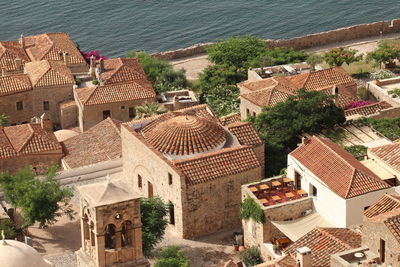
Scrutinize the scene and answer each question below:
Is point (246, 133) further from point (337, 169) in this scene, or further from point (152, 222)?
point (152, 222)

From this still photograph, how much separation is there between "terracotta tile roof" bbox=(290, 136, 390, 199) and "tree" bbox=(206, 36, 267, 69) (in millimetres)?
25027

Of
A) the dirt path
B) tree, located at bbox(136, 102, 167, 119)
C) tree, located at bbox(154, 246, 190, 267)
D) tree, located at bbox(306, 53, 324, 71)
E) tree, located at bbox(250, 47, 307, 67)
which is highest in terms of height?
tree, located at bbox(306, 53, 324, 71)

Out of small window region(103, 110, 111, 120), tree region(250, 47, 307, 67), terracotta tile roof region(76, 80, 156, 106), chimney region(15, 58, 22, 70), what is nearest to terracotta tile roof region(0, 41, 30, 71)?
chimney region(15, 58, 22, 70)

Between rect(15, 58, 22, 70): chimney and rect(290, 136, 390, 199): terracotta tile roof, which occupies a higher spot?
rect(290, 136, 390, 199): terracotta tile roof

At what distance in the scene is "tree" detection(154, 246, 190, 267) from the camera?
153 ft

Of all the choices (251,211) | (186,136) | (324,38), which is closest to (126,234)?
(251,211)

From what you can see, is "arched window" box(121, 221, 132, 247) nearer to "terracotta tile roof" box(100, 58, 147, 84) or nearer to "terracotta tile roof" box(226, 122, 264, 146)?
"terracotta tile roof" box(226, 122, 264, 146)

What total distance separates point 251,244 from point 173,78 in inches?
1042

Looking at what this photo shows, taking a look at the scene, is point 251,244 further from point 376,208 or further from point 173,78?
point 173,78

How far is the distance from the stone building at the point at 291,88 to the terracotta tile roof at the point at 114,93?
6.60 metres

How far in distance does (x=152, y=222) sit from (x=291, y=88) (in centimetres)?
1872

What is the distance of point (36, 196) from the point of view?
5178 centimetres

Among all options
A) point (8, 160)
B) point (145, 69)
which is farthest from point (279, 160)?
point (145, 69)

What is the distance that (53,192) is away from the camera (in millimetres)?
52594
